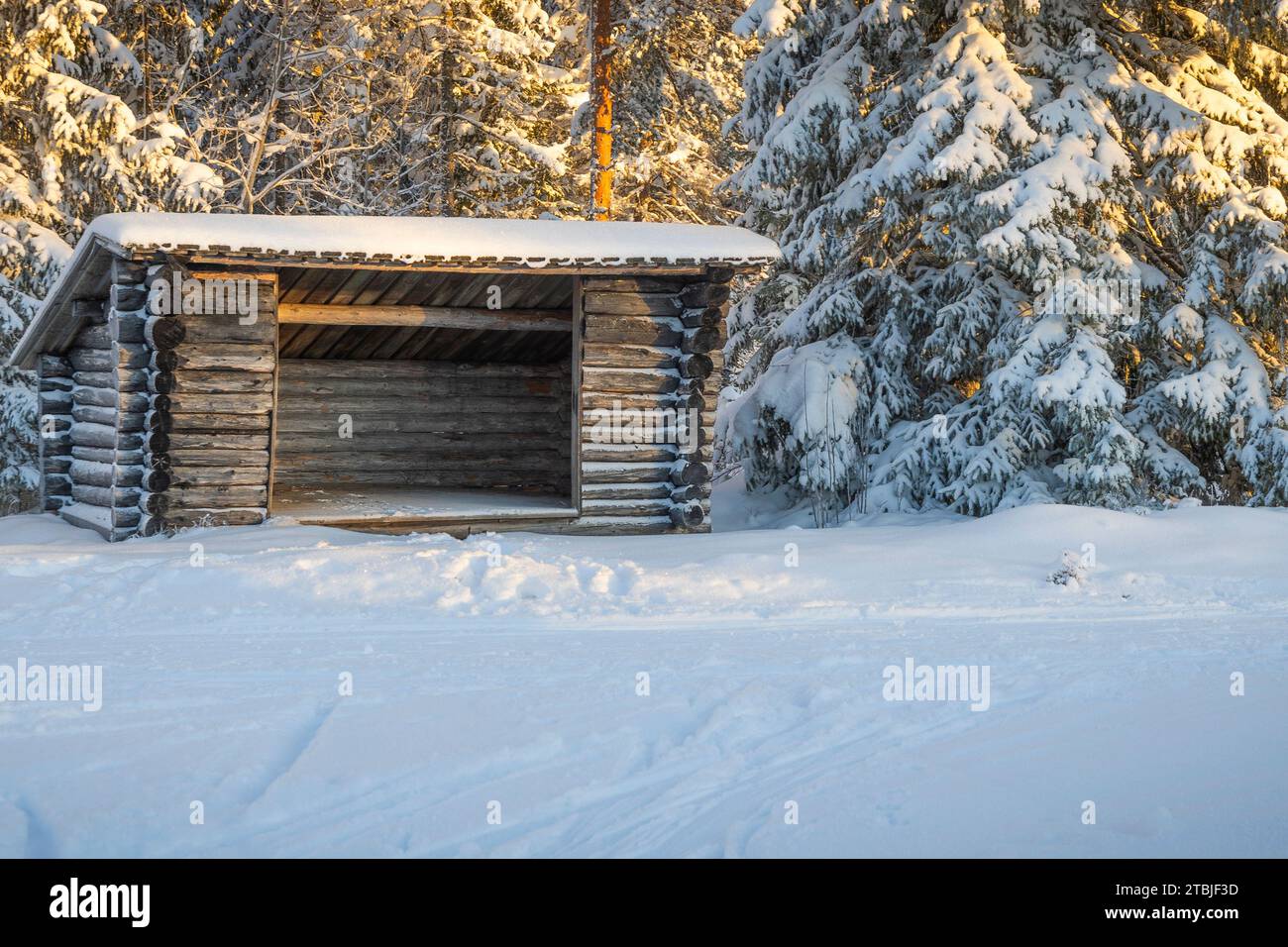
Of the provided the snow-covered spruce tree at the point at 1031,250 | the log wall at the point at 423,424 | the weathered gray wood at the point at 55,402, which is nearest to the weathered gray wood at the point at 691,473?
the snow-covered spruce tree at the point at 1031,250

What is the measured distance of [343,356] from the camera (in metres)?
16.5

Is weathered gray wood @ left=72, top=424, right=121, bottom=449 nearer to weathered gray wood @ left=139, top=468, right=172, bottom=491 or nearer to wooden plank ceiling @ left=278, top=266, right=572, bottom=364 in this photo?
weathered gray wood @ left=139, top=468, right=172, bottom=491

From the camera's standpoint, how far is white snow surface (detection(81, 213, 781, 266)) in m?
10.9

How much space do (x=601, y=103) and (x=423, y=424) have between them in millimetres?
6957

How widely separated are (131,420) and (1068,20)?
11.4 m

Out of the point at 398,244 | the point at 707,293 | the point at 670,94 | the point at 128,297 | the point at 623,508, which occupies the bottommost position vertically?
the point at 623,508

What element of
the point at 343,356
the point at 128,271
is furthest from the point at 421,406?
the point at 128,271

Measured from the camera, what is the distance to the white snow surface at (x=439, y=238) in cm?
1093

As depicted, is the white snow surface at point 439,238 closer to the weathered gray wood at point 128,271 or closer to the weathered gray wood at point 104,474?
the weathered gray wood at point 128,271

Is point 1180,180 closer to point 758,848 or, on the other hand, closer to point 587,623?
point 587,623

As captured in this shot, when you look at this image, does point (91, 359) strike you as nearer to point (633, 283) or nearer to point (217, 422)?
point (217, 422)

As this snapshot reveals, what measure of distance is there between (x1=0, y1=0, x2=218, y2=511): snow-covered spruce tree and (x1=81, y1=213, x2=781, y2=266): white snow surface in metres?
6.93

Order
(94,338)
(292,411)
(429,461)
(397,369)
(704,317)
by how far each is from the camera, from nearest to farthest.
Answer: (704,317) < (94,338) < (292,411) < (397,369) < (429,461)
